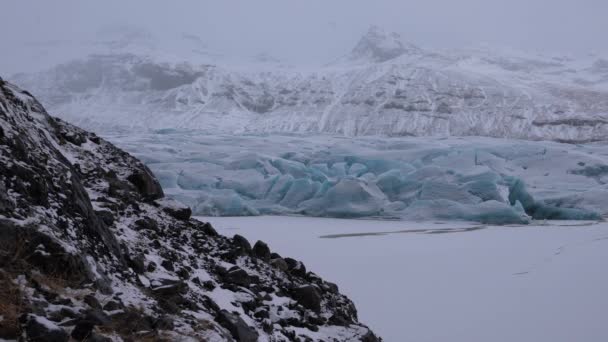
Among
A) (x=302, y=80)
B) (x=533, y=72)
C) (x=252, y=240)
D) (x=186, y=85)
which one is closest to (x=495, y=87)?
(x=533, y=72)

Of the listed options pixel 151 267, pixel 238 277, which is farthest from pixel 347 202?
pixel 151 267

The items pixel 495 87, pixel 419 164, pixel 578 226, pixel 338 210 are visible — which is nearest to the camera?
pixel 578 226

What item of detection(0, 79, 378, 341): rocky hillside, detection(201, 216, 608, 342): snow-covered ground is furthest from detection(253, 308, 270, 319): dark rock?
detection(201, 216, 608, 342): snow-covered ground

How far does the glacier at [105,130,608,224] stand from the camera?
15.3 m

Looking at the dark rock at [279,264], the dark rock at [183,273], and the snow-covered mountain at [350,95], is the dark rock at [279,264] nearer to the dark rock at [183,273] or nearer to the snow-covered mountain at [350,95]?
the dark rock at [183,273]

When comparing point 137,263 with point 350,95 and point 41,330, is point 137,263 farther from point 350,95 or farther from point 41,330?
point 350,95

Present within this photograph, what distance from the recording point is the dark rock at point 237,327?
9.97 ft

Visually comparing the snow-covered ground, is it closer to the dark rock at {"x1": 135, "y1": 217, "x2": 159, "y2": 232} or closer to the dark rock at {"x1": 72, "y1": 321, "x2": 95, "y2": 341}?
the dark rock at {"x1": 135, "y1": 217, "x2": 159, "y2": 232}

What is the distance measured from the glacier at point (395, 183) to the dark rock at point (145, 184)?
10.3 metres

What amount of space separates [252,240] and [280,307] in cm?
632

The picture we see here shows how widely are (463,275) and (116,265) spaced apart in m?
5.90

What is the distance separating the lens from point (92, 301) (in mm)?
2352

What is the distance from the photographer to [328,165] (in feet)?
74.2

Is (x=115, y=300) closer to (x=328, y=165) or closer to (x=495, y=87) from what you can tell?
(x=328, y=165)
